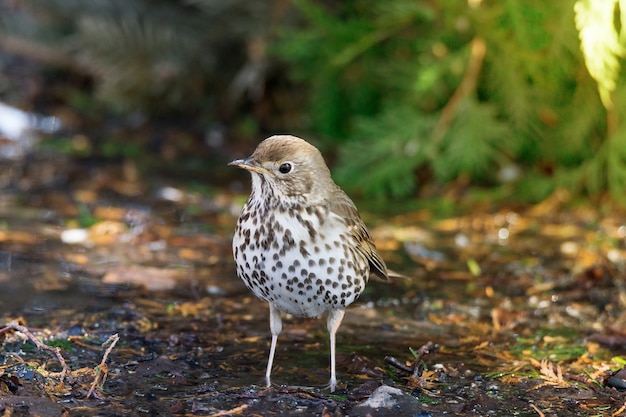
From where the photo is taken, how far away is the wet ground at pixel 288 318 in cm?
375

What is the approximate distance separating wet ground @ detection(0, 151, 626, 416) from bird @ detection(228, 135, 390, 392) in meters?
0.36

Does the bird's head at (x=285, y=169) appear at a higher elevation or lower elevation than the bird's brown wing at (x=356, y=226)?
higher

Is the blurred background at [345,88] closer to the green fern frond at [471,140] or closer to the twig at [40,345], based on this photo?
the green fern frond at [471,140]

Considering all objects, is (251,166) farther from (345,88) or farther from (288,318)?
(345,88)

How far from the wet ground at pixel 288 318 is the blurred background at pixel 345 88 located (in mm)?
470

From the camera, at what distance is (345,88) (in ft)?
28.2

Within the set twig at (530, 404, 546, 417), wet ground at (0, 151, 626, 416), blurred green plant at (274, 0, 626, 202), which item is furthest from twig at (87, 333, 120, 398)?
blurred green plant at (274, 0, 626, 202)

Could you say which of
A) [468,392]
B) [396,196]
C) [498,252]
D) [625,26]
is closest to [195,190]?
[396,196]

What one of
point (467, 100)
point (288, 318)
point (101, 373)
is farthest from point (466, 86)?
point (101, 373)

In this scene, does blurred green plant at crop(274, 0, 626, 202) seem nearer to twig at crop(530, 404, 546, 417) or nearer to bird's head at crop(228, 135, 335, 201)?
bird's head at crop(228, 135, 335, 201)

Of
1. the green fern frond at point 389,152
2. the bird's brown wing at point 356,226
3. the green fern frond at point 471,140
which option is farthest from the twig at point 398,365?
the green fern frond at point 389,152

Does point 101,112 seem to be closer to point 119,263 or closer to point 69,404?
point 119,263

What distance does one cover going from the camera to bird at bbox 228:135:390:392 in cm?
391

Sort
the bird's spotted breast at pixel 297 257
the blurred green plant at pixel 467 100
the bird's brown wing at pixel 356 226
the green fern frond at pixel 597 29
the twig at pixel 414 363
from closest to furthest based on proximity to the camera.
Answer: the bird's spotted breast at pixel 297 257, the twig at pixel 414 363, the bird's brown wing at pixel 356 226, the green fern frond at pixel 597 29, the blurred green plant at pixel 467 100
